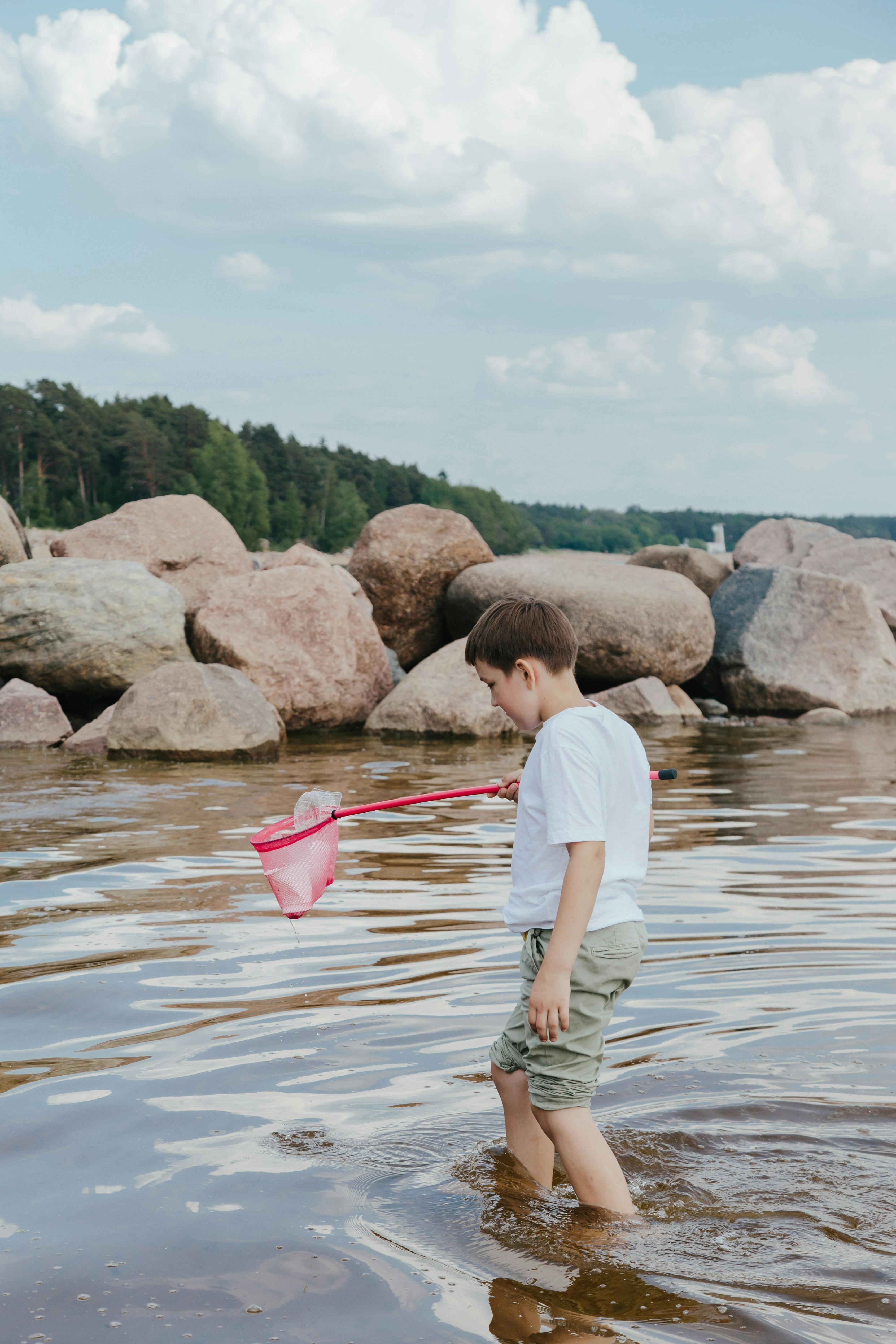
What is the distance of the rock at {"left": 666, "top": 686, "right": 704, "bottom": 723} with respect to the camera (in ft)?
53.2

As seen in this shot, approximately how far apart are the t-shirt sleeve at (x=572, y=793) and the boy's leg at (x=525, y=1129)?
666mm

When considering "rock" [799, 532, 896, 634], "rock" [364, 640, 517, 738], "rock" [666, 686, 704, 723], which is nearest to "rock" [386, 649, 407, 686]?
"rock" [364, 640, 517, 738]

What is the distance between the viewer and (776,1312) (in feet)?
8.40

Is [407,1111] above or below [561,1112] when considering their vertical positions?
below

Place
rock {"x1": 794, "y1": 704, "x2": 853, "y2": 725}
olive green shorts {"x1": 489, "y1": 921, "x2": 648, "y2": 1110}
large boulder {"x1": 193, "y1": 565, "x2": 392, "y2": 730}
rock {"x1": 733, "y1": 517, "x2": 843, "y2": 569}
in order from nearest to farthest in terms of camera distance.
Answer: olive green shorts {"x1": 489, "y1": 921, "x2": 648, "y2": 1110}, large boulder {"x1": 193, "y1": 565, "x2": 392, "y2": 730}, rock {"x1": 794, "y1": 704, "x2": 853, "y2": 725}, rock {"x1": 733, "y1": 517, "x2": 843, "y2": 569}

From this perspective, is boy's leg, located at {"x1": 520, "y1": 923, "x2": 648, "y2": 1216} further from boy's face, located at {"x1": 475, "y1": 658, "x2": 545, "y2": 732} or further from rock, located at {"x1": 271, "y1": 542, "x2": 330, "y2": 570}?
rock, located at {"x1": 271, "y1": 542, "x2": 330, "y2": 570}

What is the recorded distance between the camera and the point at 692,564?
18984 millimetres

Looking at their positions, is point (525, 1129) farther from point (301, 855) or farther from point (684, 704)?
point (684, 704)

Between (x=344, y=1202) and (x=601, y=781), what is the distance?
1.17 meters

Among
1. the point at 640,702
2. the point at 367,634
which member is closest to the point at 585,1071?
the point at 367,634

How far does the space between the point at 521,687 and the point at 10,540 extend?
1311cm

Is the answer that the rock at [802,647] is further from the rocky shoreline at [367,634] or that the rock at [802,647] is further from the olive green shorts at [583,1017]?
the olive green shorts at [583,1017]

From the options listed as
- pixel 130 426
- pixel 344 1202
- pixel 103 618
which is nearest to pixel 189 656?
pixel 103 618

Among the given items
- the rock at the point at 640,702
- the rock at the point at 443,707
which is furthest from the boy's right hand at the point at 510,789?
the rock at the point at 640,702
